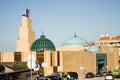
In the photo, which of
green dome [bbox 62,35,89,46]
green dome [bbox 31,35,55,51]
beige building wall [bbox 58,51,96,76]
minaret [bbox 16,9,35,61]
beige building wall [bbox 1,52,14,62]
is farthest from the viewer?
minaret [bbox 16,9,35,61]

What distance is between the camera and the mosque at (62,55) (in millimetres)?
63938

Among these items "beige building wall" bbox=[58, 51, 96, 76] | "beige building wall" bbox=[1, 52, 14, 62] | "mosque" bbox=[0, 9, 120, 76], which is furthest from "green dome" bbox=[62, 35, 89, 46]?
"beige building wall" bbox=[1, 52, 14, 62]

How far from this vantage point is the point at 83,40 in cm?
9050

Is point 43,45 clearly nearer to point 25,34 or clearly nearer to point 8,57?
point 8,57

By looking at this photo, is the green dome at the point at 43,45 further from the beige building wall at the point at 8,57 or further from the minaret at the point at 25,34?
the minaret at the point at 25,34

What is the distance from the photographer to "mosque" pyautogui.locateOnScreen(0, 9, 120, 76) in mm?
63938

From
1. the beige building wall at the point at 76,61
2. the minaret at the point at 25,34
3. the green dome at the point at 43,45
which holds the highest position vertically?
the minaret at the point at 25,34

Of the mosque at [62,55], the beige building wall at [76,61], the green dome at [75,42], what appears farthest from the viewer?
the green dome at [75,42]

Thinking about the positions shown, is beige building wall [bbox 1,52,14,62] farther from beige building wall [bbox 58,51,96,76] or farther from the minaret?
the minaret

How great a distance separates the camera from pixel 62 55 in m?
64.7

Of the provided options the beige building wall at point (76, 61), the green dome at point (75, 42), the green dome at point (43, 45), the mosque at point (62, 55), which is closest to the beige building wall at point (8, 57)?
the mosque at point (62, 55)

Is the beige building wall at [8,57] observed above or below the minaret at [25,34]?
below

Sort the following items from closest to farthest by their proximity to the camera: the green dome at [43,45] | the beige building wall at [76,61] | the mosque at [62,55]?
the mosque at [62,55]
the beige building wall at [76,61]
the green dome at [43,45]

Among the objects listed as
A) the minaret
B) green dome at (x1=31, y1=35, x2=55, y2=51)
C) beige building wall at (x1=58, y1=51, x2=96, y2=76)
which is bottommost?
beige building wall at (x1=58, y1=51, x2=96, y2=76)
